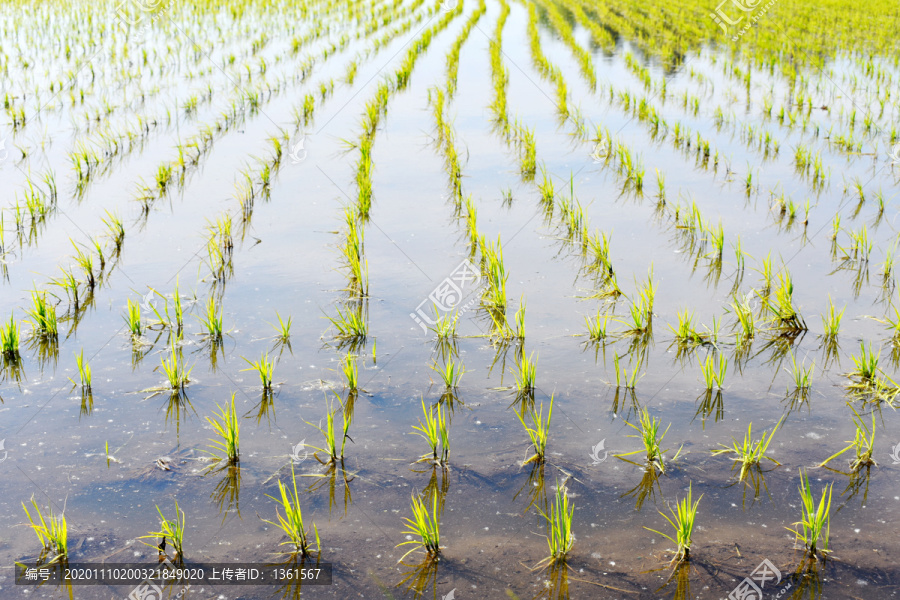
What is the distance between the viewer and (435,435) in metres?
2.40

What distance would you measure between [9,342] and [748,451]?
2.98m

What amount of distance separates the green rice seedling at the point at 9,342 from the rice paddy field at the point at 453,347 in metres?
0.01

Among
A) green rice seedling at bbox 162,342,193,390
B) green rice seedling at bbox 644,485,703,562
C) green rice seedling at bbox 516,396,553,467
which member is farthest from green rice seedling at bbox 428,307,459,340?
green rice seedling at bbox 644,485,703,562

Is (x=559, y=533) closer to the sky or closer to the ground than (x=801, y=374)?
closer to the ground

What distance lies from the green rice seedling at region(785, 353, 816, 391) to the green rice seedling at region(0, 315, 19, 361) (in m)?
3.24

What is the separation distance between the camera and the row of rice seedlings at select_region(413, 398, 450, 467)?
235 cm

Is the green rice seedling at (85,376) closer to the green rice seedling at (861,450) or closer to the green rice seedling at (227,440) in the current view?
the green rice seedling at (227,440)

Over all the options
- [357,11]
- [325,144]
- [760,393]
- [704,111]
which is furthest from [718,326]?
[357,11]

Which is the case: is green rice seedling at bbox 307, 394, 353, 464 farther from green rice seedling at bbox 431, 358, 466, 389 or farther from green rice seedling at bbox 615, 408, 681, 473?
green rice seedling at bbox 615, 408, 681, 473

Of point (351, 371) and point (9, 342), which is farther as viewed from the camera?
point (9, 342)

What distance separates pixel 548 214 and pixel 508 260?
83cm

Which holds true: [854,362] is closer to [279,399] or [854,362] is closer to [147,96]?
[279,399]

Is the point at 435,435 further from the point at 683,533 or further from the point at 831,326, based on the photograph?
the point at 831,326

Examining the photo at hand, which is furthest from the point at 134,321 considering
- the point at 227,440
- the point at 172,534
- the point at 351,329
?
the point at 172,534
